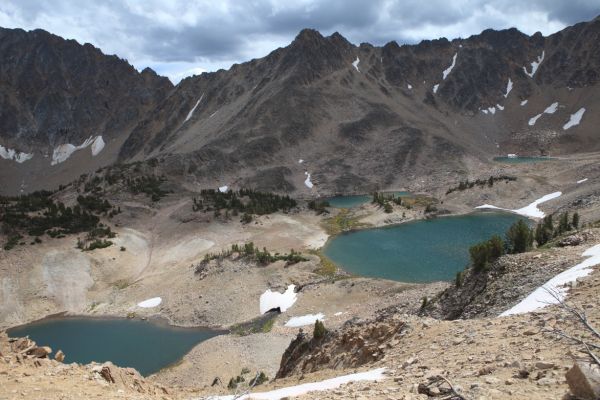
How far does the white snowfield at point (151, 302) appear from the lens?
5363 cm

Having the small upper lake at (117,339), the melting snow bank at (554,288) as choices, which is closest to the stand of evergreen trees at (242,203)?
the small upper lake at (117,339)

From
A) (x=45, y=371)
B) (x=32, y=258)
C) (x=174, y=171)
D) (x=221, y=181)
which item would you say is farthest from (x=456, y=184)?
(x=45, y=371)

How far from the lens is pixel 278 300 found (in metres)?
49.9

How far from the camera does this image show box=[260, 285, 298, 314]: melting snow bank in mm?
48812

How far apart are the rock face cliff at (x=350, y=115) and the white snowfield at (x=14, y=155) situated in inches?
50.8

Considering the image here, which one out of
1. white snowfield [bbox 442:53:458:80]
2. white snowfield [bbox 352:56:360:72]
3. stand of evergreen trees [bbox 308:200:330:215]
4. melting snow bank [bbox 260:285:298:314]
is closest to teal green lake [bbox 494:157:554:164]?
white snowfield [bbox 442:53:458:80]

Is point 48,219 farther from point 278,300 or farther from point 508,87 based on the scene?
point 508,87

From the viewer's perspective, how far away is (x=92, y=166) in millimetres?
174500

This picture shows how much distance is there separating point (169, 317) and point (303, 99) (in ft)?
343

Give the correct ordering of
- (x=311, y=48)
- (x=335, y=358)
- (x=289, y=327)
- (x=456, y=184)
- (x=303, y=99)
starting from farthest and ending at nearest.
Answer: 1. (x=311, y=48)
2. (x=303, y=99)
3. (x=456, y=184)
4. (x=289, y=327)
5. (x=335, y=358)

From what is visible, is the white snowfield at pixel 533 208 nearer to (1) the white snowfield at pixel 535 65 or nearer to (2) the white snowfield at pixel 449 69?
(2) the white snowfield at pixel 449 69

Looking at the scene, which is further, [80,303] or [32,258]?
[32,258]

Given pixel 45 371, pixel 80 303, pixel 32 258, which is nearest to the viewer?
pixel 45 371

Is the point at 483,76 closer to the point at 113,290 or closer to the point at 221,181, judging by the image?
the point at 221,181
